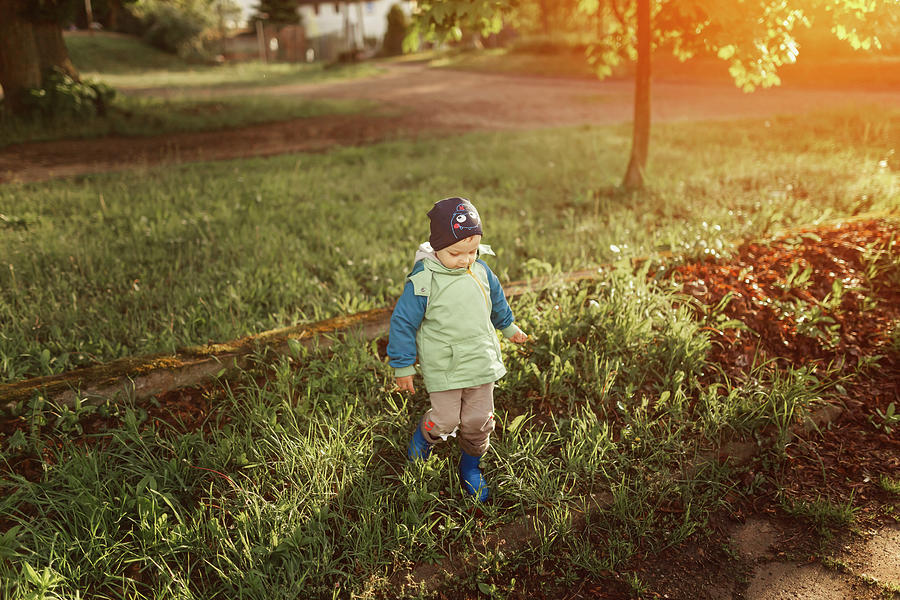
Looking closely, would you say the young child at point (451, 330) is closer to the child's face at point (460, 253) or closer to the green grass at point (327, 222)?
the child's face at point (460, 253)

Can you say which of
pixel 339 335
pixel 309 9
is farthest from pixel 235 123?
pixel 309 9

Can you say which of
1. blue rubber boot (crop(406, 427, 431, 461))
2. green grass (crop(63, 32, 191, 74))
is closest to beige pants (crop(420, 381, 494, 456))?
blue rubber boot (crop(406, 427, 431, 461))

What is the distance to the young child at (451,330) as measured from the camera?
248 cm

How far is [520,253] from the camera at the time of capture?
509 centimetres

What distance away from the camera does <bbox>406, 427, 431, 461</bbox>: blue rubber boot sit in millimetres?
2777

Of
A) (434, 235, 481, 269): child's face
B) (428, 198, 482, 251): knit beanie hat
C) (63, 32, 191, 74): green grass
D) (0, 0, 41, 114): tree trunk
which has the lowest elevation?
(434, 235, 481, 269): child's face

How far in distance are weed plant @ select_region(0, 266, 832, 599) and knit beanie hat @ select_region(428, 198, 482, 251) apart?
1083 mm

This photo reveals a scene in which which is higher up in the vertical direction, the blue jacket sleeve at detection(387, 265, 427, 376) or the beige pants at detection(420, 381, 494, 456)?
the blue jacket sleeve at detection(387, 265, 427, 376)

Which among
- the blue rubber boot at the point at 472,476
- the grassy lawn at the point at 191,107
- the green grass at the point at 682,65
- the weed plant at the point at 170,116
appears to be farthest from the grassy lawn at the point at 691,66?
the blue rubber boot at the point at 472,476

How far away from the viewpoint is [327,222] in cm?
595

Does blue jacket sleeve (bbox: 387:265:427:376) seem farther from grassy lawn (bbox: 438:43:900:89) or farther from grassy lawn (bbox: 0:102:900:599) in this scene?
grassy lawn (bbox: 438:43:900:89)

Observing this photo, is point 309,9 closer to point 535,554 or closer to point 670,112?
point 670,112

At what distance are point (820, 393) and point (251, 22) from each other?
4786cm

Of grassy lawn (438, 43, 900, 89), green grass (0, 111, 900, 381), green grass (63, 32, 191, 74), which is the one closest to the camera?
green grass (0, 111, 900, 381)
